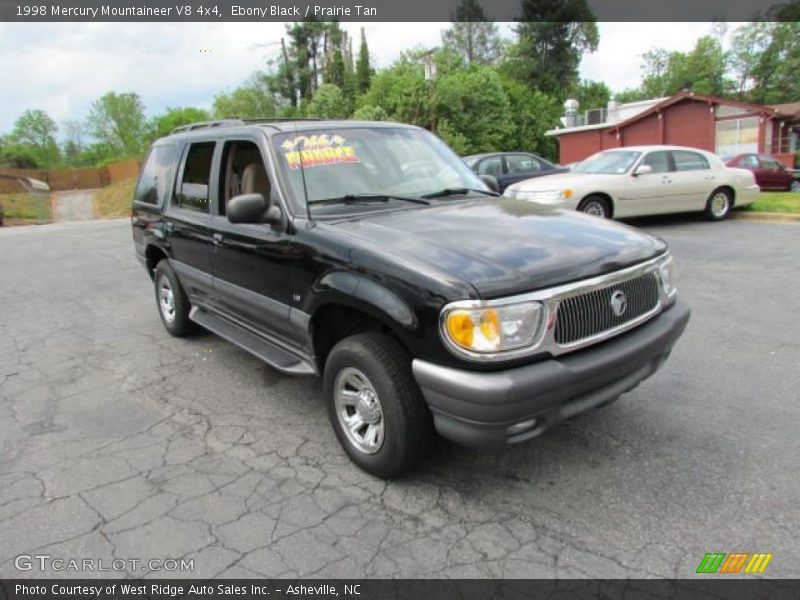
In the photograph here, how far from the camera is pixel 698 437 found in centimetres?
347

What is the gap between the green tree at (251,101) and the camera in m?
52.8

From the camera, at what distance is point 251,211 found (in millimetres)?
3500

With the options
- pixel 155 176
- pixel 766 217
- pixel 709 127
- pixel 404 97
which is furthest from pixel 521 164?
pixel 709 127

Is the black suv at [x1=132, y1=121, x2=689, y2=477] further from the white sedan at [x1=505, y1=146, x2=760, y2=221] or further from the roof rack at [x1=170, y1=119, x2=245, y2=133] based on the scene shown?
the white sedan at [x1=505, y1=146, x2=760, y2=221]

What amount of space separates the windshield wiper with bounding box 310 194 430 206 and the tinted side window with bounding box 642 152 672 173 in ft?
28.8

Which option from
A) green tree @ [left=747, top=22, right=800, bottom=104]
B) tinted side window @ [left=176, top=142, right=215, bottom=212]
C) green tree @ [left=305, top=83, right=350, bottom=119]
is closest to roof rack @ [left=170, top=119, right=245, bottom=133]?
tinted side window @ [left=176, top=142, right=215, bottom=212]

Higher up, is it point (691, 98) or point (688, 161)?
point (691, 98)

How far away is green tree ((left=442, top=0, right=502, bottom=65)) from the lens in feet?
224

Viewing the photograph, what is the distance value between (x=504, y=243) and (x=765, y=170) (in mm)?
21088

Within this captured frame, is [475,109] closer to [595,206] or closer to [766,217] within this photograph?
[766,217]

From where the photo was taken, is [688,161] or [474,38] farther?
[474,38]

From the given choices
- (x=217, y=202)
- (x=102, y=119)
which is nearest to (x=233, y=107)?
(x=102, y=119)
